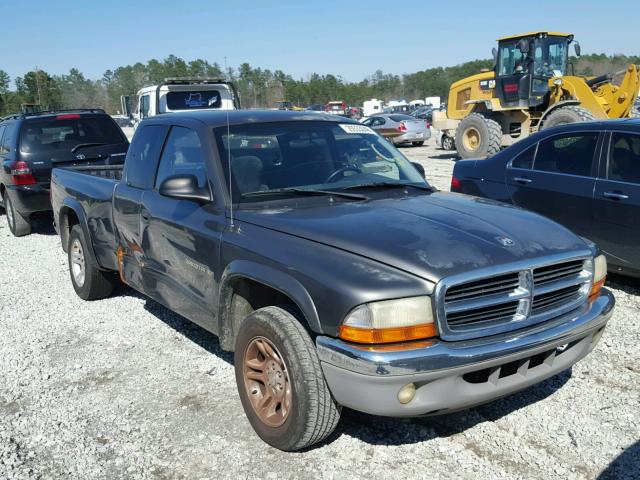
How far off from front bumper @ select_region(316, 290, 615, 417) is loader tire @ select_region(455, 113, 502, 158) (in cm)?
1333

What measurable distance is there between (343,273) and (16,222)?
8.51m

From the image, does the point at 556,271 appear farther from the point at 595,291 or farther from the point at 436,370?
the point at 436,370

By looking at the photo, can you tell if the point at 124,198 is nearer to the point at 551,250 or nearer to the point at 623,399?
the point at 551,250

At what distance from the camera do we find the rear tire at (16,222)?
32.1 feet

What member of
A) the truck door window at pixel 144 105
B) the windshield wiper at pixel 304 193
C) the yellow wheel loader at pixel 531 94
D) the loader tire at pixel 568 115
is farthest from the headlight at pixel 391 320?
the truck door window at pixel 144 105

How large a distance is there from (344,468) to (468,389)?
2.66ft

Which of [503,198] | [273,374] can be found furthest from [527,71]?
[273,374]

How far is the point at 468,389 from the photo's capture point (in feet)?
9.50

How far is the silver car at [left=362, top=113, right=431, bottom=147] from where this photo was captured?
2498 cm

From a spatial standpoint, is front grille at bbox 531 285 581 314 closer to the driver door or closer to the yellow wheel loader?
the driver door

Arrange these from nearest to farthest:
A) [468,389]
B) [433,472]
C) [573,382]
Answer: [468,389] < [433,472] < [573,382]

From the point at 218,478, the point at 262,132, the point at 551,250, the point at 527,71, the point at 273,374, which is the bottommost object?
the point at 218,478

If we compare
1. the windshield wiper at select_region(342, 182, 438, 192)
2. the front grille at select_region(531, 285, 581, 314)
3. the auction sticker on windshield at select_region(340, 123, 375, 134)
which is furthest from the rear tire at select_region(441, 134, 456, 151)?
the front grille at select_region(531, 285, 581, 314)

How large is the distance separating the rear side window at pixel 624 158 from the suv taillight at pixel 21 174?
7827 mm
